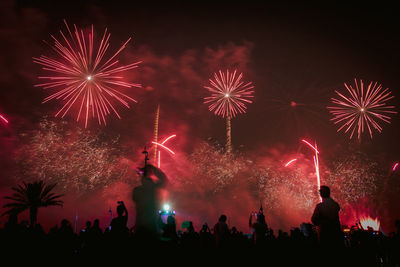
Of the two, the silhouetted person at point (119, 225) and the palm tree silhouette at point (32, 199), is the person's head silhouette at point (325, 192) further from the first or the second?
the palm tree silhouette at point (32, 199)

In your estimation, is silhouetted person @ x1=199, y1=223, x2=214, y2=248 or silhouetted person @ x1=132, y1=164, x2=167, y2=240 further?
silhouetted person @ x1=199, y1=223, x2=214, y2=248

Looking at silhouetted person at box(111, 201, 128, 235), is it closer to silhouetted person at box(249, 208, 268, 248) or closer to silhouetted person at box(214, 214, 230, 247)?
silhouetted person at box(214, 214, 230, 247)

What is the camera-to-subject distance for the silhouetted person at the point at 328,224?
20.0 feet

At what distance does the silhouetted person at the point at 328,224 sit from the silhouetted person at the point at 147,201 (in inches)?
143

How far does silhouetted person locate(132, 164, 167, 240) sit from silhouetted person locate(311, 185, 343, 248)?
11.9 feet

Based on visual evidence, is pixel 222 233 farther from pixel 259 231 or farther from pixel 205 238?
pixel 205 238

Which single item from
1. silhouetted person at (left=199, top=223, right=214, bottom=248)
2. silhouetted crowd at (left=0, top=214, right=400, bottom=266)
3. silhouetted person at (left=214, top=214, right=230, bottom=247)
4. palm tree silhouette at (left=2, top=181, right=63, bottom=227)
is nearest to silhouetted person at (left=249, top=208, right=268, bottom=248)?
silhouetted crowd at (left=0, top=214, right=400, bottom=266)

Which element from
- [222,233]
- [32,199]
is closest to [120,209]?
[222,233]

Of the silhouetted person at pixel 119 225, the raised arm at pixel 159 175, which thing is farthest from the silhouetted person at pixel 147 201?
the silhouetted person at pixel 119 225

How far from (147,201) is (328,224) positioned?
404 centimetres

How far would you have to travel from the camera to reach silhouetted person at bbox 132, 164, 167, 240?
5.83 m

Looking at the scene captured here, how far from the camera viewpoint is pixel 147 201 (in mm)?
5922

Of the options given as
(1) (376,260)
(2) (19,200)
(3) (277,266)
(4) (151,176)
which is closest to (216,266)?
(3) (277,266)

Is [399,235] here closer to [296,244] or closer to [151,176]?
[296,244]
